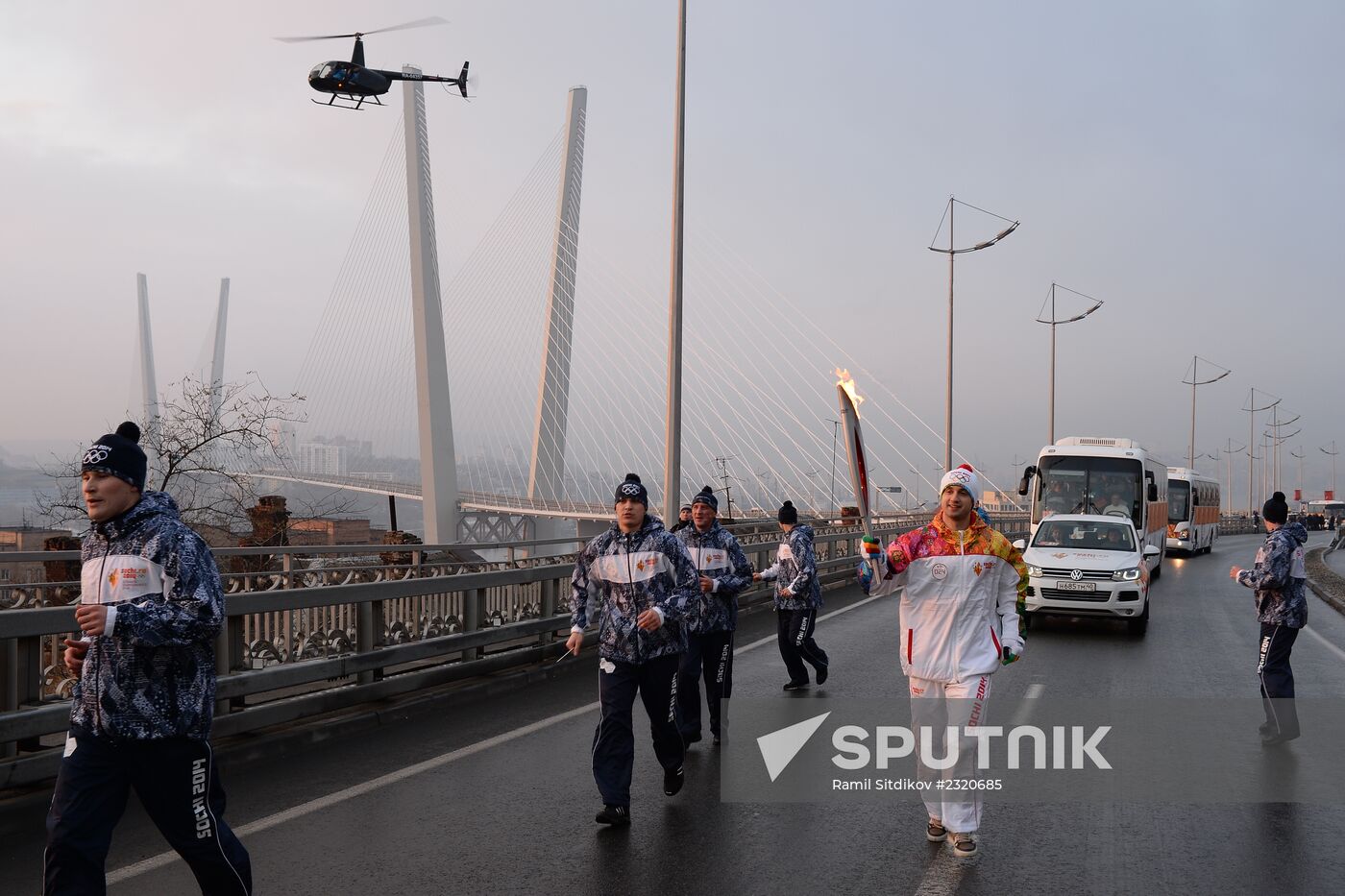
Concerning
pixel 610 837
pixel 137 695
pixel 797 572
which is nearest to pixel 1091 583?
pixel 797 572

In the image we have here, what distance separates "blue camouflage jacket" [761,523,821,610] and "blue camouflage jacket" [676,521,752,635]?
152 centimetres

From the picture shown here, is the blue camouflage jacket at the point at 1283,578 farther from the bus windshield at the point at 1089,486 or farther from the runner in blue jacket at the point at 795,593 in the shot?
the bus windshield at the point at 1089,486

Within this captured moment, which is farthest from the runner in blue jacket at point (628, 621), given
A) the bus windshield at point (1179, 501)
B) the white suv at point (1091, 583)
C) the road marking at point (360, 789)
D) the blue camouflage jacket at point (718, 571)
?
the bus windshield at point (1179, 501)

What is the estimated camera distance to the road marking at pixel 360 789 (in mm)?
5293

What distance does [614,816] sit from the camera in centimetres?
595

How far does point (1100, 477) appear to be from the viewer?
27.0m

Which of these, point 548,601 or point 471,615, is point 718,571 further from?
point 548,601

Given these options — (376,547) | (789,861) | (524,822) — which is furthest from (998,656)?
(376,547)

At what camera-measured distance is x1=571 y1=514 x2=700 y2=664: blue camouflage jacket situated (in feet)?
20.2

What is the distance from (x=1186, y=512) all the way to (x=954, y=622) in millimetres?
39031

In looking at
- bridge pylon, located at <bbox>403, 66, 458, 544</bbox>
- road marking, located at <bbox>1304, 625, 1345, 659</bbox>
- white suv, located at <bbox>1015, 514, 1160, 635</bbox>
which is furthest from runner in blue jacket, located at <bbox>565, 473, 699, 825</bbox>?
bridge pylon, located at <bbox>403, 66, 458, 544</bbox>

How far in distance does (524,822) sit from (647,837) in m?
0.67

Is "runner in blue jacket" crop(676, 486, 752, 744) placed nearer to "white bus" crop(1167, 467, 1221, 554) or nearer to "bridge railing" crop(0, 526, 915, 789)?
"bridge railing" crop(0, 526, 915, 789)

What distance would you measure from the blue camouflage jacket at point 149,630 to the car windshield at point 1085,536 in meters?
14.3
